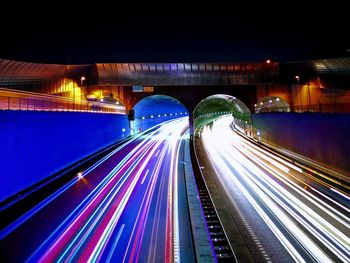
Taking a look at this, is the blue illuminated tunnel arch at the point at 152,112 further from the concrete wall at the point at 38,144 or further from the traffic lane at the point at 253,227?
the traffic lane at the point at 253,227

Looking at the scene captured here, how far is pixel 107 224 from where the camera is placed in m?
10.3

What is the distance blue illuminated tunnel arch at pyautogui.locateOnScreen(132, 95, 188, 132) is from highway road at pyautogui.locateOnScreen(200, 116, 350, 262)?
78.4ft

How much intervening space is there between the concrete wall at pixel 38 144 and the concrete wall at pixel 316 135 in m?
19.8

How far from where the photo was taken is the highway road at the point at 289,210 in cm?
→ 856

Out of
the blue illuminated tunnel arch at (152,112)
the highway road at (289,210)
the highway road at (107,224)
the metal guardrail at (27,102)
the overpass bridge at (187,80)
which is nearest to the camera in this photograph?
the highway road at (107,224)

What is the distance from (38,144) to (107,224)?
8122 mm

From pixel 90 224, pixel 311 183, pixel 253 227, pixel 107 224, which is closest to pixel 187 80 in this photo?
pixel 311 183

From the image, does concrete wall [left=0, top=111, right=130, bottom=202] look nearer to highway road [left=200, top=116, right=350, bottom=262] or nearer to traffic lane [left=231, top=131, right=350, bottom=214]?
highway road [left=200, top=116, right=350, bottom=262]

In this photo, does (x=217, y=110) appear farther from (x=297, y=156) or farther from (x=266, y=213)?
(x=266, y=213)

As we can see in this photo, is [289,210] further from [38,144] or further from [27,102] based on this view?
[27,102]

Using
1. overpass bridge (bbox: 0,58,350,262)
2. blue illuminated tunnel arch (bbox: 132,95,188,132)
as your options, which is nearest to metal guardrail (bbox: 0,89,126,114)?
overpass bridge (bbox: 0,58,350,262)

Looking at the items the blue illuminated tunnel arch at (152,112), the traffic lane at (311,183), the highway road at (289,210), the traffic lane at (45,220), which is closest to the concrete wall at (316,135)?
the traffic lane at (311,183)

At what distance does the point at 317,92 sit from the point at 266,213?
106 feet

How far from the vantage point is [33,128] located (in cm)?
1429
